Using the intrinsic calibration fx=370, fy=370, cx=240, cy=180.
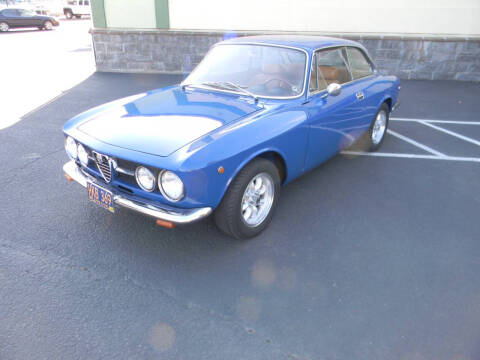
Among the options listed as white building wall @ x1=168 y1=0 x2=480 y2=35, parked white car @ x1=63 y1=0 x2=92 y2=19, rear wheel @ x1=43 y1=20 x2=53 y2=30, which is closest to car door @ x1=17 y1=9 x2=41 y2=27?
rear wheel @ x1=43 y1=20 x2=53 y2=30

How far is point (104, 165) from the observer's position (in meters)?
2.92

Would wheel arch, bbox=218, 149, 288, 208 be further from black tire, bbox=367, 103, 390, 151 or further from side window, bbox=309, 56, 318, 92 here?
black tire, bbox=367, 103, 390, 151

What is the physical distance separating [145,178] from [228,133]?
2.30 feet

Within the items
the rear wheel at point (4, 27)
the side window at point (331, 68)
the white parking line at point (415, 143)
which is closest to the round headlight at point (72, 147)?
the side window at point (331, 68)

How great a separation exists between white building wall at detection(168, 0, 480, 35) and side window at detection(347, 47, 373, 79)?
635 centimetres

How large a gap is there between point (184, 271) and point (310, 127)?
176cm

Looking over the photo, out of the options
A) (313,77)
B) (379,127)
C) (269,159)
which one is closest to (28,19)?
(379,127)

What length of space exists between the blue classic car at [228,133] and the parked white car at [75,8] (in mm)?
37532

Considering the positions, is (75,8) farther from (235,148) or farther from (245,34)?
(235,148)

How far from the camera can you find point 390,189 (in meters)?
4.20

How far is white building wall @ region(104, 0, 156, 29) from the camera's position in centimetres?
1088

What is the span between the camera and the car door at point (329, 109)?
364 cm

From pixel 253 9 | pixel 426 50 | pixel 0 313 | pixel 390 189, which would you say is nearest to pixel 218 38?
pixel 253 9

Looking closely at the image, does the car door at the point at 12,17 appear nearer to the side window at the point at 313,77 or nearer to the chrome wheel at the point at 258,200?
the side window at the point at 313,77
